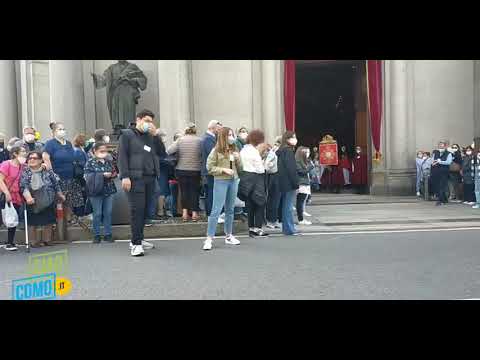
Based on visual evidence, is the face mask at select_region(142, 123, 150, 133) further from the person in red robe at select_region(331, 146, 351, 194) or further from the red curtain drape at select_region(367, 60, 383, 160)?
the person in red robe at select_region(331, 146, 351, 194)

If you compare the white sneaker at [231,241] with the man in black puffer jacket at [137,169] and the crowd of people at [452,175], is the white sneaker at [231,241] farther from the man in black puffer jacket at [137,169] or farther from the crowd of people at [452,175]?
the crowd of people at [452,175]

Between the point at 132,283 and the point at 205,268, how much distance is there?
1.04 m

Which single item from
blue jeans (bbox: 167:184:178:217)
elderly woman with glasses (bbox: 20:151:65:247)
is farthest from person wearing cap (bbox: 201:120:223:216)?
elderly woman with glasses (bbox: 20:151:65:247)

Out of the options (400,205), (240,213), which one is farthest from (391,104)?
(240,213)

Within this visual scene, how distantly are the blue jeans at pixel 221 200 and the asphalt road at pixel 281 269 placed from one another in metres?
0.39

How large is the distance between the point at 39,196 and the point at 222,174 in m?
2.88

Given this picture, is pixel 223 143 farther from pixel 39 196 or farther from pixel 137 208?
pixel 39 196

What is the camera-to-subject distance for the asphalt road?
5062mm

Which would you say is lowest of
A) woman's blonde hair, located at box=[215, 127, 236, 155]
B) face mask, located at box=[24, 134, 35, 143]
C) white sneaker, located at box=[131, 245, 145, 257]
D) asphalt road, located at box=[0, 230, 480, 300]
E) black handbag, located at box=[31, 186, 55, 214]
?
asphalt road, located at box=[0, 230, 480, 300]

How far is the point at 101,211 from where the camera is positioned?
27.4ft

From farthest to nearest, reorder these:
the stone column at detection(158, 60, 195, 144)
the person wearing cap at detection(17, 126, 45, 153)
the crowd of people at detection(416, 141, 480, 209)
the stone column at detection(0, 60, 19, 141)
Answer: the stone column at detection(0, 60, 19, 141), the stone column at detection(158, 60, 195, 144), the crowd of people at detection(416, 141, 480, 209), the person wearing cap at detection(17, 126, 45, 153)

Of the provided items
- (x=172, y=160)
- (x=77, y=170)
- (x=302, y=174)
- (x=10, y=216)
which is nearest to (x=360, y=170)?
(x=302, y=174)

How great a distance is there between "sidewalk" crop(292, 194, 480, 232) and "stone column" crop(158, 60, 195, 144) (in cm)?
469

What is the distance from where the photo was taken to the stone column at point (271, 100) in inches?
624
